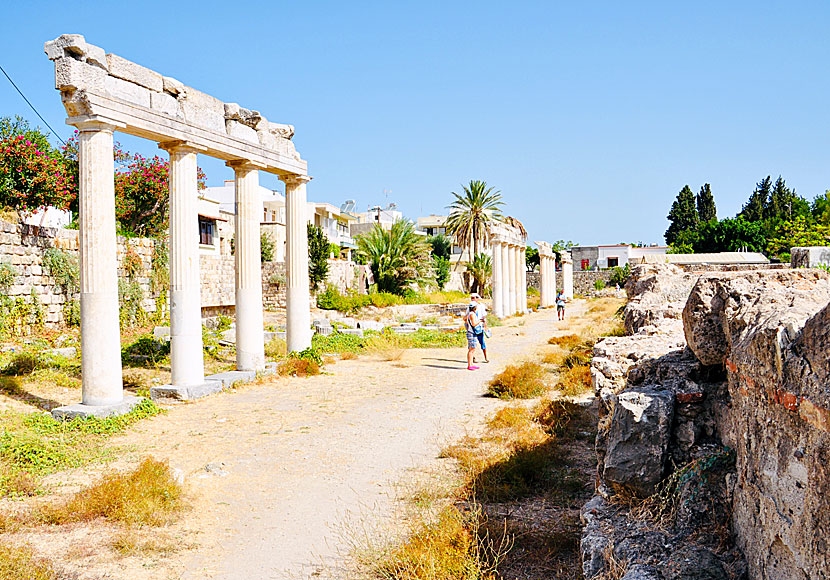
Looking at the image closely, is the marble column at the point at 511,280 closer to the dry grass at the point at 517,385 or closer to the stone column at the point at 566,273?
the stone column at the point at 566,273

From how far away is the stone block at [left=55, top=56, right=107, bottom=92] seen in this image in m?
9.03

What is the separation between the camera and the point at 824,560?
2.39 meters

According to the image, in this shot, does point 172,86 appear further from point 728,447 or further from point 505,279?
point 505,279

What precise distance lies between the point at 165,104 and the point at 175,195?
154cm

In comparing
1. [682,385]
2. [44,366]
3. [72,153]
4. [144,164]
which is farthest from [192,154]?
[72,153]

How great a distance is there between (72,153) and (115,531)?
2518 cm

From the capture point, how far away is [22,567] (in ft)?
14.0

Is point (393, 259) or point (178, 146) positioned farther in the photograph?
point (393, 259)

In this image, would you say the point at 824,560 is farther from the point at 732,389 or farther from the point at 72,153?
the point at 72,153

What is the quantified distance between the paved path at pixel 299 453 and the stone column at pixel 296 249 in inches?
77.6

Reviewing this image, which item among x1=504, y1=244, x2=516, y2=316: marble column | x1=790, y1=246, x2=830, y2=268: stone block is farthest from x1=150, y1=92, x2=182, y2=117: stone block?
x1=504, y1=244, x2=516, y2=316: marble column

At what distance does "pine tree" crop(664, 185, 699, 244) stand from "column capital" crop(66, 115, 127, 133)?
80817 millimetres

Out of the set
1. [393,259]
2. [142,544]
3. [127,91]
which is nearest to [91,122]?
[127,91]

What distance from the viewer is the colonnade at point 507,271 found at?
33188mm
